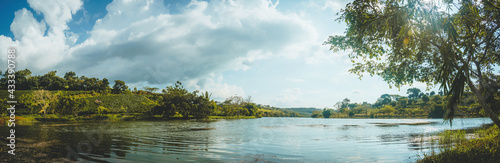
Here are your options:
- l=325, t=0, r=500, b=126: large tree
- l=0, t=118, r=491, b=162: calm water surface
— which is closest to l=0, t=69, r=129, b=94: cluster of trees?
l=0, t=118, r=491, b=162: calm water surface

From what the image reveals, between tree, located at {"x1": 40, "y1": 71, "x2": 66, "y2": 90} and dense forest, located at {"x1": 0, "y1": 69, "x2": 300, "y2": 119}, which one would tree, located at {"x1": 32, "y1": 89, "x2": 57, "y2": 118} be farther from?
tree, located at {"x1": 40, "y1": 71, "x2": 66, "y2": 90}

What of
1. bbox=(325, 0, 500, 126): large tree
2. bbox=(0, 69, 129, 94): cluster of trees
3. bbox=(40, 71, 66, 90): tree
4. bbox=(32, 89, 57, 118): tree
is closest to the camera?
bbox=(325, 0, 500, 126): large tree

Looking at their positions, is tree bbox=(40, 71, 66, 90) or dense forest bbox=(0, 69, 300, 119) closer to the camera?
dense forest bbox=(0, 69, 300, 119)

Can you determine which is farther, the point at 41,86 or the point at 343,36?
the point at 41,86

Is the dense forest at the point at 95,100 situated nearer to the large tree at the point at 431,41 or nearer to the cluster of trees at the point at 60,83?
the cluster of trees at the point at 60,83

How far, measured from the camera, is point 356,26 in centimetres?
1179

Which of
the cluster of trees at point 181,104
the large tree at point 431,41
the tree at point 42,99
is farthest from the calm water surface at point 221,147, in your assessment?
the cluster of trees at point 181,104

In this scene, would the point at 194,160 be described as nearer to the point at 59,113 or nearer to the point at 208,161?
the point at 208,161

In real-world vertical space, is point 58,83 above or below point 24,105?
above

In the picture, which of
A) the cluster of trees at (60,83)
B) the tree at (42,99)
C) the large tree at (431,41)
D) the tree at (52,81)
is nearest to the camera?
the large tree at (431,41)

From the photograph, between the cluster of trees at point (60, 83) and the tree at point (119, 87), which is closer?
the cluster of trees at point (60, 83)

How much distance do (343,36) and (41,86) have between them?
323ft

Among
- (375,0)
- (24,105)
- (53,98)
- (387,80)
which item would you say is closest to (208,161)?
(375,0)

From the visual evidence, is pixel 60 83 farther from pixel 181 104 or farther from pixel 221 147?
pixel 221 147
